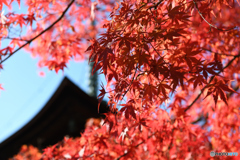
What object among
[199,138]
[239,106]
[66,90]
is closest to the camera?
[199,138]

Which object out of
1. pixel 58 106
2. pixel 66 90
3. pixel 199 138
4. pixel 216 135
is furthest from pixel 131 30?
pixel 58 106

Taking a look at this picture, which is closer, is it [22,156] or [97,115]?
[97,115]

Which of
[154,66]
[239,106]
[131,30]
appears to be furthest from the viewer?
Answer: [239,106]

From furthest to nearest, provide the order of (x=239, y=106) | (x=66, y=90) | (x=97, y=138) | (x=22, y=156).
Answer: (x=22, y=156)
(x=66, y=90)
(x=239, y=106)
(x=97, y=138)

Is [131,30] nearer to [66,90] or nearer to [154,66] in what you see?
[154,66]

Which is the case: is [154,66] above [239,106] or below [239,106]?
above

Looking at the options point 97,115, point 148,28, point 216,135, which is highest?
point 97,115

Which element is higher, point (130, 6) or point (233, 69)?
point (130, 6)

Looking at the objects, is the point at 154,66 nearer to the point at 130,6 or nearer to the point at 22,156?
the point at 130,6

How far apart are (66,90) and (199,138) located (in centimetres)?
405

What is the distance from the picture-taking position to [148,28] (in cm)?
206

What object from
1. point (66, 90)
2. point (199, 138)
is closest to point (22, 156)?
point (66, 90)

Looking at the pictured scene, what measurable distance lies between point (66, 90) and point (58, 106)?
0.66m

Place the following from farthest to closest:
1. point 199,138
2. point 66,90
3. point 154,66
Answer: point 66,90, point 199,138, point 154,66
